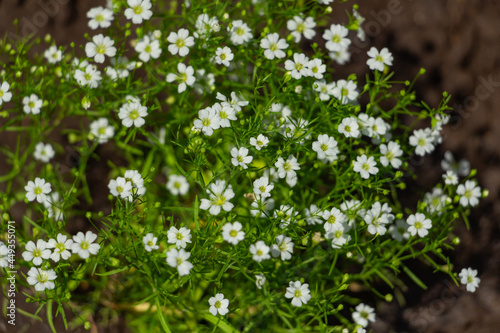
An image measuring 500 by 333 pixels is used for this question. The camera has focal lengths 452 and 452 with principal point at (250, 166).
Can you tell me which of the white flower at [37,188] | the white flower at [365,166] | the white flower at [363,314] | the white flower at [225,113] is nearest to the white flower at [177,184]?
Answer: the white flower at [37,188]

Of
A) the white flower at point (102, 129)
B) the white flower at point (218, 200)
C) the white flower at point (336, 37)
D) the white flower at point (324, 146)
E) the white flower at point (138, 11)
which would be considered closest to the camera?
the white flower at point (218, 200)

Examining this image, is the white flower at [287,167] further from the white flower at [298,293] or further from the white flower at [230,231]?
the white flower at [298,293]

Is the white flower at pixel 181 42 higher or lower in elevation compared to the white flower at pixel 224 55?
higher

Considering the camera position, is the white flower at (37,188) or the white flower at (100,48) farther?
the white flower at (100,48)

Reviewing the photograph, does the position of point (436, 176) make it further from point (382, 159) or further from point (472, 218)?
point (382, 159)

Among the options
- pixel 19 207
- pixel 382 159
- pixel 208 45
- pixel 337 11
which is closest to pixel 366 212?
pixel 382 159

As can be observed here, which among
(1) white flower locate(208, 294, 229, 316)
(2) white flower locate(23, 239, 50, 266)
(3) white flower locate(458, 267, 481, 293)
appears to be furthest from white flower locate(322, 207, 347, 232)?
(2) white flower locate(23, 239, 50, 266)
